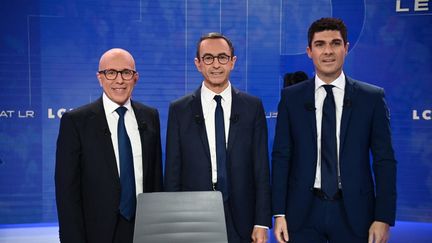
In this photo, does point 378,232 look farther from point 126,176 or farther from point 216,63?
point 126,176

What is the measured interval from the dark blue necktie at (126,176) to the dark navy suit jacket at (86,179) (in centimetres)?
3

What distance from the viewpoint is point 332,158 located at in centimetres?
246

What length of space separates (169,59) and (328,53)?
2.98 m

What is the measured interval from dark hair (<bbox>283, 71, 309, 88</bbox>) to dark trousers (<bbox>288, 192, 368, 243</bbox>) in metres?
2.89

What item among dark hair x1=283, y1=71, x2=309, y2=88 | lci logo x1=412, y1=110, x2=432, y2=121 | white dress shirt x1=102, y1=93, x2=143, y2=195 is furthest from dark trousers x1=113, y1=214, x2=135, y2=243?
lci logo x1=412, y1=110, x2=432, y2=121

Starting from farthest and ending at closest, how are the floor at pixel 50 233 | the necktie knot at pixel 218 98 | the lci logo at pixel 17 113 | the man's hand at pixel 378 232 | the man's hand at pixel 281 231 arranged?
the lci logo at pixel 17 113 < the floor at pixel 50 233 < the necktie knot at pixel 218 98 < the man's hand at pixel 281 231 < the man's hand at pixel 378 232

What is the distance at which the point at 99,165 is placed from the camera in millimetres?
2480

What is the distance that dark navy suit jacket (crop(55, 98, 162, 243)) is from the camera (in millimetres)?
2430

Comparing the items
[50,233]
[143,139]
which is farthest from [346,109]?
[50,233]

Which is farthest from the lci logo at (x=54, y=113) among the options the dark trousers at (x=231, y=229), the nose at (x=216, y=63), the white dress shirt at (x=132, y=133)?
the dark trousers at (x=231, y=229)

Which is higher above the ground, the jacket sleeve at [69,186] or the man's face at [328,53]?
the man's face at [328,53]

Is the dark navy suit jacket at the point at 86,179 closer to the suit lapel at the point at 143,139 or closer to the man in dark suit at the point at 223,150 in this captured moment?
the suit lapel at the point at 143,139

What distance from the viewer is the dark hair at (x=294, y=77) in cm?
521

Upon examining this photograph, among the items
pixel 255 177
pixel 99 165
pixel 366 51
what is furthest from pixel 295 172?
pixel 366 51
